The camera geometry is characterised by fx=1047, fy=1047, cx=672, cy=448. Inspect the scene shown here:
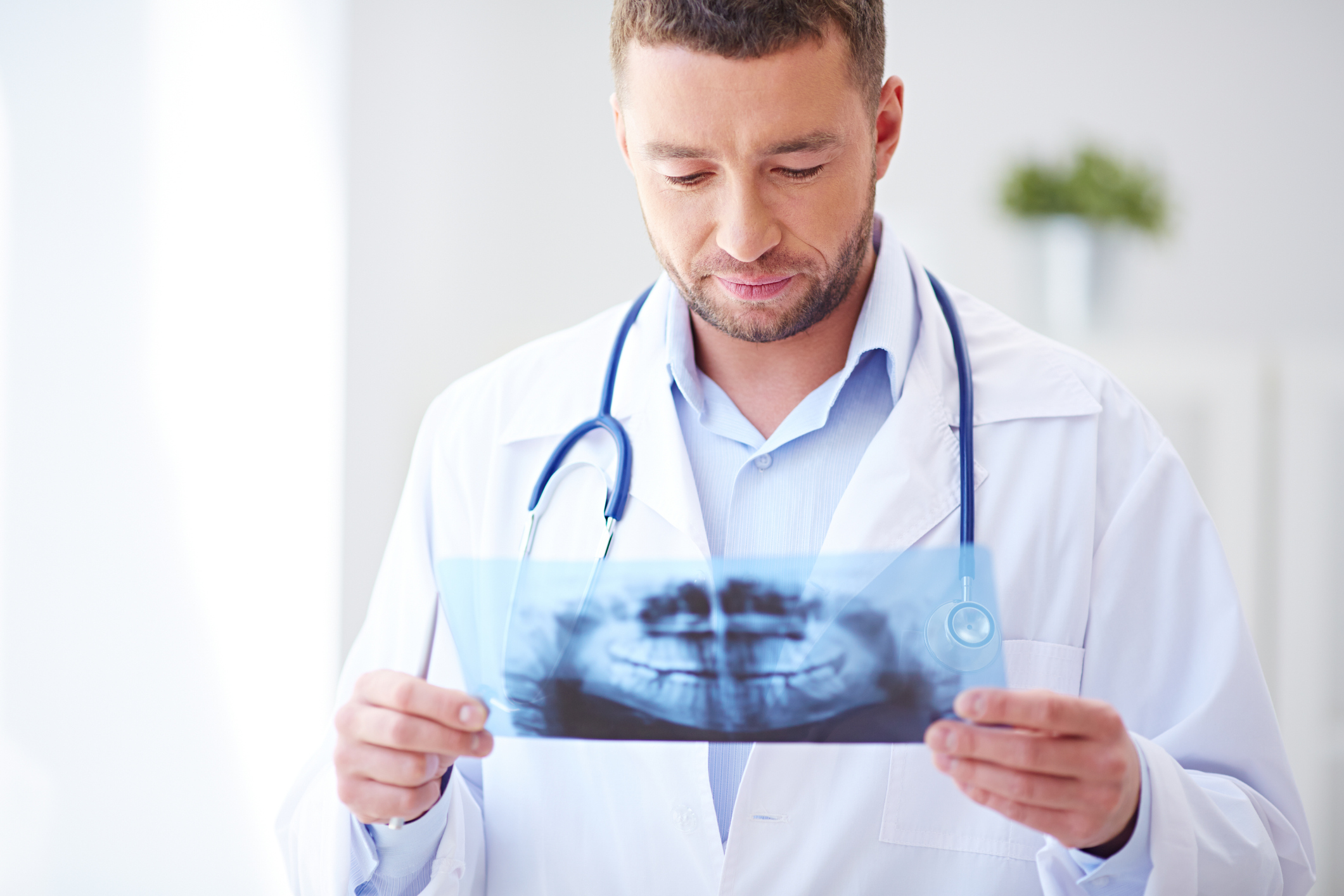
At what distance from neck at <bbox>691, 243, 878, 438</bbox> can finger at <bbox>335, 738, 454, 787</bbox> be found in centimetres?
47

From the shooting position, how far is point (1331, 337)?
2.26m

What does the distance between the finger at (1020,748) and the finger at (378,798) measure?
1.28 ft

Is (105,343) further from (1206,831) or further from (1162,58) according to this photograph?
(1162,58)

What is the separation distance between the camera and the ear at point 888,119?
1.09 meters

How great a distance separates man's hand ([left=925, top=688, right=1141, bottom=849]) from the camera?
2.26ft

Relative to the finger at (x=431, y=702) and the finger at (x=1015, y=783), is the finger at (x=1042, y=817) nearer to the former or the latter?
the finger at (x=1015, y=783)

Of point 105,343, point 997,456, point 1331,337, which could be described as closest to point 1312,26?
point 1331,337

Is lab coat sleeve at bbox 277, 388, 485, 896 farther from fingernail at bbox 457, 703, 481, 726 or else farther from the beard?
the beard

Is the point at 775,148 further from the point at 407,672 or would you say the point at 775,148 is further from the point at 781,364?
the point at 407,672

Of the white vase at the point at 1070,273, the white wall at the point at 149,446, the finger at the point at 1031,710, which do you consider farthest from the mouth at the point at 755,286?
the white vase at the point at 1070,273

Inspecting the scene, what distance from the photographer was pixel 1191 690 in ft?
3.11

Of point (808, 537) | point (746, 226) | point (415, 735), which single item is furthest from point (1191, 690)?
point (415, 735)

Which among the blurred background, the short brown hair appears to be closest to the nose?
the short brown hair

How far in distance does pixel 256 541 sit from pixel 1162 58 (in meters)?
2.11
